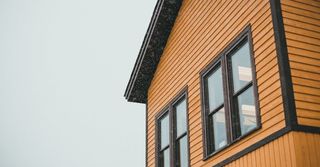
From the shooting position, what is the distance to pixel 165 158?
15.1m

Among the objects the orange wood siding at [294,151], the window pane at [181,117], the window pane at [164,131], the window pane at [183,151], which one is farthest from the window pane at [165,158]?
the orange wood siding at [294,151]

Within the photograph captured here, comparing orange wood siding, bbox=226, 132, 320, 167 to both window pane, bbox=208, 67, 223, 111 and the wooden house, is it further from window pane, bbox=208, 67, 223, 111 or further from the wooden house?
window pane, bbox=208, 67, 223, 111

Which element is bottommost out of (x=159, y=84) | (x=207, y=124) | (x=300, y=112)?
(x=300, y=112)

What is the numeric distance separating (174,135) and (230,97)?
3824 mm

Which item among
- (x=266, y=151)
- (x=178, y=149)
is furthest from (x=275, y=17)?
(x=178, y=149)

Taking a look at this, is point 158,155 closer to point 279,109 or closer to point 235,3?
point 235,3

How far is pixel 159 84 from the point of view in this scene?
638 inches

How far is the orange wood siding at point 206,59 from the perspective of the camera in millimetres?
9281

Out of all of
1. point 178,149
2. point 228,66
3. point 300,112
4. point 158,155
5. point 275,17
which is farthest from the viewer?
point 158,155

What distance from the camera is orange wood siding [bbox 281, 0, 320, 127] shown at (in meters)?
8.68

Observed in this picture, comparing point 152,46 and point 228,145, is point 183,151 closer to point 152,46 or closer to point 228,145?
point 228,145

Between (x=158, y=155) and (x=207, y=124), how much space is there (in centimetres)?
392

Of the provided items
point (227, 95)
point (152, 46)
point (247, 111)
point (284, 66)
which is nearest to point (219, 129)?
point (227, 95)

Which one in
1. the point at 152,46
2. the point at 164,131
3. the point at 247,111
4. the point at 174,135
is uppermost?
the point at 152,46
